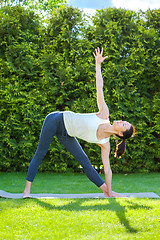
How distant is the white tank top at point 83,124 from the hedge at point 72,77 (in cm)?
320

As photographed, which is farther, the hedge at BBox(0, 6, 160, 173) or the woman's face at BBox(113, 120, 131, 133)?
the hedge at BBox(0, 6, 160, 173)

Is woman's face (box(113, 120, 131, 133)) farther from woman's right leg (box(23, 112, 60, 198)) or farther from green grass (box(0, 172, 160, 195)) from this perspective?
green grass (box(0, 172, 160, 195))

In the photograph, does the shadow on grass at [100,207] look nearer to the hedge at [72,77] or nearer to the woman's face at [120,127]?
the woman's face at [120,127]

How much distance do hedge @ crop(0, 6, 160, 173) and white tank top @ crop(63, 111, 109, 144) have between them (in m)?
3.20

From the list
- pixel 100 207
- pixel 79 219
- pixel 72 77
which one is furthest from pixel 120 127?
pixel 72 77

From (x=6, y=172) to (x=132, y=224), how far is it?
517 centimetres

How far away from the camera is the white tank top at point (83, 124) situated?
13.2 ft

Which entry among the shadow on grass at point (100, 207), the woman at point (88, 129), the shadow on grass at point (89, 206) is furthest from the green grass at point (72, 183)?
the shadow on grass at point (100, 207)

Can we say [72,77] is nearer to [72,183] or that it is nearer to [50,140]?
[72,183]

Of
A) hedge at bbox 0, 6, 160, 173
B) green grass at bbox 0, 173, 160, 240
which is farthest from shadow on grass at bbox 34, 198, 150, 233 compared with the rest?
hedge at bbox 0, 6, 160, 173

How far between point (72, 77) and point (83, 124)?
3.55 metres

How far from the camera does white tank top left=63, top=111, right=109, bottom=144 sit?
4.02 metres

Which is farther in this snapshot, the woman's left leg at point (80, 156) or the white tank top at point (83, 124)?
the woman's left leg at point (80, 156)

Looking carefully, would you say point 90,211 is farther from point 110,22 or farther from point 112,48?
point 110,22
